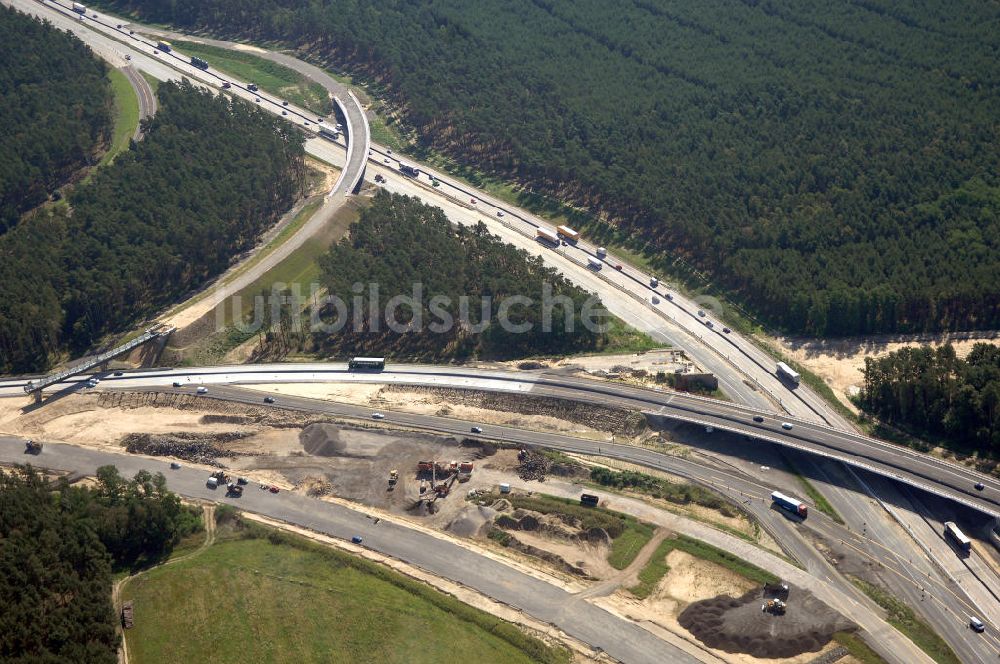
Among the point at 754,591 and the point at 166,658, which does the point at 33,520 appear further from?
the point at 754,591

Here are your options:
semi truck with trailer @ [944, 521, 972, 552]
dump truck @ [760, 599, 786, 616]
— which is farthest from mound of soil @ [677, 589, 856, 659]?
semi truck with trailer @ [944, 521, 972, 552]

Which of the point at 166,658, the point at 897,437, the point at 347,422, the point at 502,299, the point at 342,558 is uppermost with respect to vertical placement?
the point at 502,299

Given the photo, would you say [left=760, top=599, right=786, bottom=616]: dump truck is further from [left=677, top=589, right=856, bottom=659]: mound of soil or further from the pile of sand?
the pile of sand

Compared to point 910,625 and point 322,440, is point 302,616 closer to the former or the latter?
point 322,440

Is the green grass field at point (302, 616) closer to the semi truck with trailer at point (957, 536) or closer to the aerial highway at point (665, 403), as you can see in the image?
the aerial highway at point (665, 403)

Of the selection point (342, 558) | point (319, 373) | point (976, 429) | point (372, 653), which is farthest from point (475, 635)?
point (976, 429)
